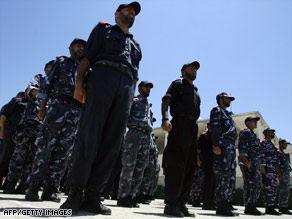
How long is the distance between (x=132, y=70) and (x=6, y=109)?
422 centimetres

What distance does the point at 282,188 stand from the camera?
7871mm

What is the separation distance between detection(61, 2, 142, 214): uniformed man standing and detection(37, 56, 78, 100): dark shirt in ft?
3.72

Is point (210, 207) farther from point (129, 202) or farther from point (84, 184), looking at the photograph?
point (84, 184)

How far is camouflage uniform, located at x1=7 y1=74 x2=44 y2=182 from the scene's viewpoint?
176 inches

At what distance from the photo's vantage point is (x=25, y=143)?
4504 millimetres

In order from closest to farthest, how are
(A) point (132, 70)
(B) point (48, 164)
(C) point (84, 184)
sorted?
(C) point (84, 184), (A) point (132, 70), (B) point (48, 164)

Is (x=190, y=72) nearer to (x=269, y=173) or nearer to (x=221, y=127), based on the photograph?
(x=221, y=127)

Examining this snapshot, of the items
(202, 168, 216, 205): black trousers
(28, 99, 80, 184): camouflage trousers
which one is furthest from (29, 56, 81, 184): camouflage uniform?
(202, 168, 216, 205): black trousers

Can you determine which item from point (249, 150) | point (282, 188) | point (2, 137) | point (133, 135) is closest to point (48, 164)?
point (133, 135)

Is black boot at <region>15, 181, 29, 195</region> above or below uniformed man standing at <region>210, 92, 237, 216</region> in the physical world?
below

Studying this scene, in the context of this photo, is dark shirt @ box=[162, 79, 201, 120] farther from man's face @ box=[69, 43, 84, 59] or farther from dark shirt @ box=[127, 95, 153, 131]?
man's face @ box=[69, 43, 84, 59]

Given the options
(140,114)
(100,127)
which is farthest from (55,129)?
(140,114)

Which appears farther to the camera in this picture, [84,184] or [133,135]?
[133,135]

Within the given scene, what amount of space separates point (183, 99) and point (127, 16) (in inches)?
54.9
